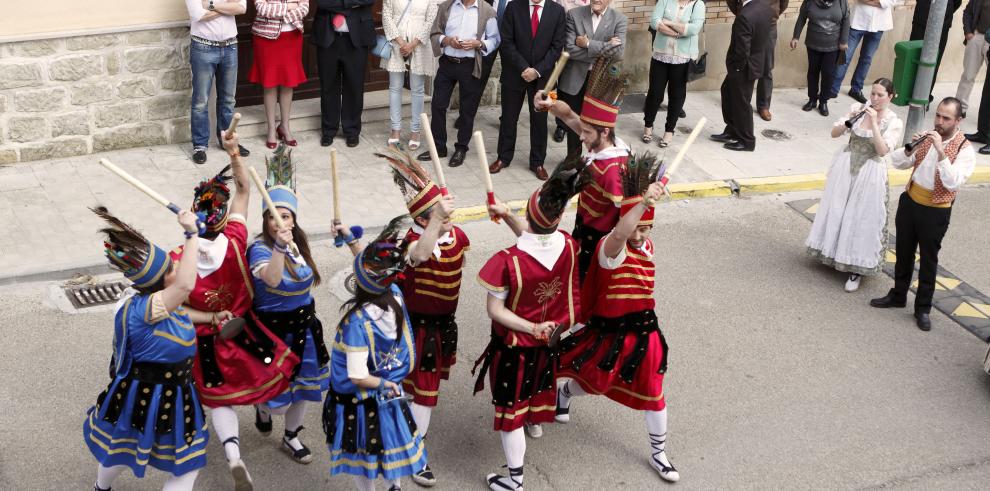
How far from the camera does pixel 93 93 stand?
10.9 m

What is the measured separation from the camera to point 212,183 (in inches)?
251

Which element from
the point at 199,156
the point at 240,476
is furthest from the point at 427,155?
the point at 240,476

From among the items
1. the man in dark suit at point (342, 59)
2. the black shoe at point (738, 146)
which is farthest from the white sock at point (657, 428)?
the black shoe at point (738, 146)

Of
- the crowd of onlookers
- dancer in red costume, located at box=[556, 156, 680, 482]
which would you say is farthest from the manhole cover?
dancer in red costume, located at box=[556, 156, 680, 482]

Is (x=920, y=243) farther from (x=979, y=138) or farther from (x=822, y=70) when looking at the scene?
(x=822, y=70)

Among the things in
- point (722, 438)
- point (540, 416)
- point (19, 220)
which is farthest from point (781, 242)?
point (19, 220)

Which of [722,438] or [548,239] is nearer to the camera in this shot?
[548,239]

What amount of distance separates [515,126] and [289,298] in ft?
17.4

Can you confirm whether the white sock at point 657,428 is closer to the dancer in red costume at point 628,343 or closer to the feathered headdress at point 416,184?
the dancer in red costume at point 628,343

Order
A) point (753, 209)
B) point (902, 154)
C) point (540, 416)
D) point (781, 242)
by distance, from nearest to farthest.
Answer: point (540, 416) < point (902, 154) < point (781, 242) < point (753, 209)

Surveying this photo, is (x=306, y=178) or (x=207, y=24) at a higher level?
(x=207, y=24)

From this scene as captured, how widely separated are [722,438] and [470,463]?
1683 millimetres

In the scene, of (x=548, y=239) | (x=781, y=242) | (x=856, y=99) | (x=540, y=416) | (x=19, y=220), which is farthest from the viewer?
(x=856, y=99)

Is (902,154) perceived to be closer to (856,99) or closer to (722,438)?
(722,438)
